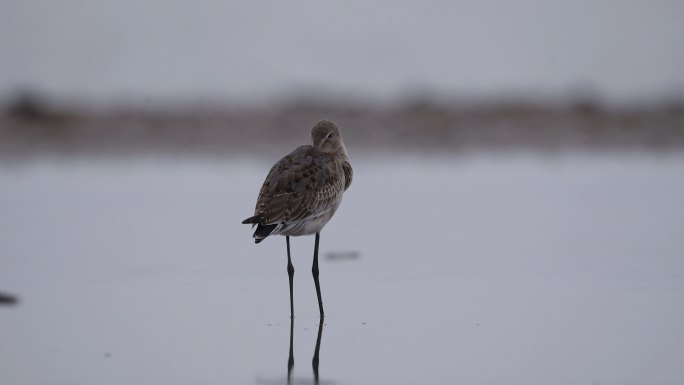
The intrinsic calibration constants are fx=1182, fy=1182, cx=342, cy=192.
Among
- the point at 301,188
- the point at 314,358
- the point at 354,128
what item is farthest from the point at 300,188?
the point at 354,128

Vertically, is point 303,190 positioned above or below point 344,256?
above

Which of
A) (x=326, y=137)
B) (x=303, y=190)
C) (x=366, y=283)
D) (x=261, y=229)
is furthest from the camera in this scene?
(x=326, y=137)

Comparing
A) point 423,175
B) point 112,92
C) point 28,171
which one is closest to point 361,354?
point 423,175

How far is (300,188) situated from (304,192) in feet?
0.22

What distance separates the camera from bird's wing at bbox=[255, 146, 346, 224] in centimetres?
749

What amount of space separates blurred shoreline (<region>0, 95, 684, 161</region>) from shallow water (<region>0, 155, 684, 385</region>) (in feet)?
9.60

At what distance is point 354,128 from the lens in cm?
1783

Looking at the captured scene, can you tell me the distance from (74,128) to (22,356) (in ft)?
39.2

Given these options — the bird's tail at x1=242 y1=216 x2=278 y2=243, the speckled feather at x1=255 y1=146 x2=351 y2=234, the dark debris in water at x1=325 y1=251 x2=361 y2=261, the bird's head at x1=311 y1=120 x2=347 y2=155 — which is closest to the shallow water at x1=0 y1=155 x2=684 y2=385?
the dark debris in water at x1=325 y1=251 x2=361 y2=261

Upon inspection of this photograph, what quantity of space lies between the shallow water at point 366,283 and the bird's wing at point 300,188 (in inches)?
23.6

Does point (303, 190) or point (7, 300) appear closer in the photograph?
point (7, 300)

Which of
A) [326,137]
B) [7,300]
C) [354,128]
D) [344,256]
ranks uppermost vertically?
[354,128]

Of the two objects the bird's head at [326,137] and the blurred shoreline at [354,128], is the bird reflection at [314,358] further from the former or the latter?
the blurred shoreline at [354,128]

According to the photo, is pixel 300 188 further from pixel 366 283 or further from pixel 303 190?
pixel 366 283
